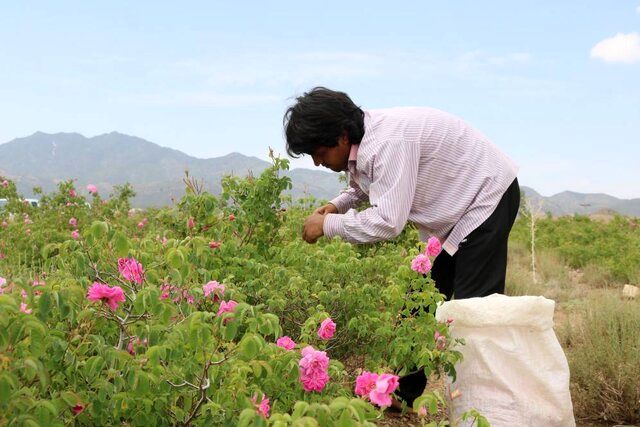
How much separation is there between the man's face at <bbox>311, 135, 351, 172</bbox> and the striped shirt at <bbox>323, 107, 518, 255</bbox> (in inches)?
1.3

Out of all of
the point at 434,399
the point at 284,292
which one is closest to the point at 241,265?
the point at 284,292

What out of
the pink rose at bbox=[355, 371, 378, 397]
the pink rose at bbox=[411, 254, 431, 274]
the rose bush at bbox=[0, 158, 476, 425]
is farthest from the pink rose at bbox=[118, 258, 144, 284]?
the pink rose at bbox=[411, 254, 431, 274]

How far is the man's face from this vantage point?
2.95 metres

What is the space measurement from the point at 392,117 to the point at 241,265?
1022mm

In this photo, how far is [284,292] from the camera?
9.99 ft

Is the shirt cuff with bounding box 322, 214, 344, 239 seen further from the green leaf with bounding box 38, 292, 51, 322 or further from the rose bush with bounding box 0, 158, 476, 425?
the green leaf with bounding box 38, 292, 51, 322

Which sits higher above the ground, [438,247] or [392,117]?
[392,117]

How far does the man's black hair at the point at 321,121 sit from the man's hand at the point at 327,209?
0.42m

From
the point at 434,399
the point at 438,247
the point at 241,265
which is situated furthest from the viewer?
the point at 241,265

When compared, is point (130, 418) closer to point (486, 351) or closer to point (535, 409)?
point (486, 351)

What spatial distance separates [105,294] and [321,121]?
4.46 feet

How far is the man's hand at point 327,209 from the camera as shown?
3294 mm

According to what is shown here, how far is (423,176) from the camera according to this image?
294cm

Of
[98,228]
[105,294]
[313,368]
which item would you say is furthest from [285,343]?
[98,228]
